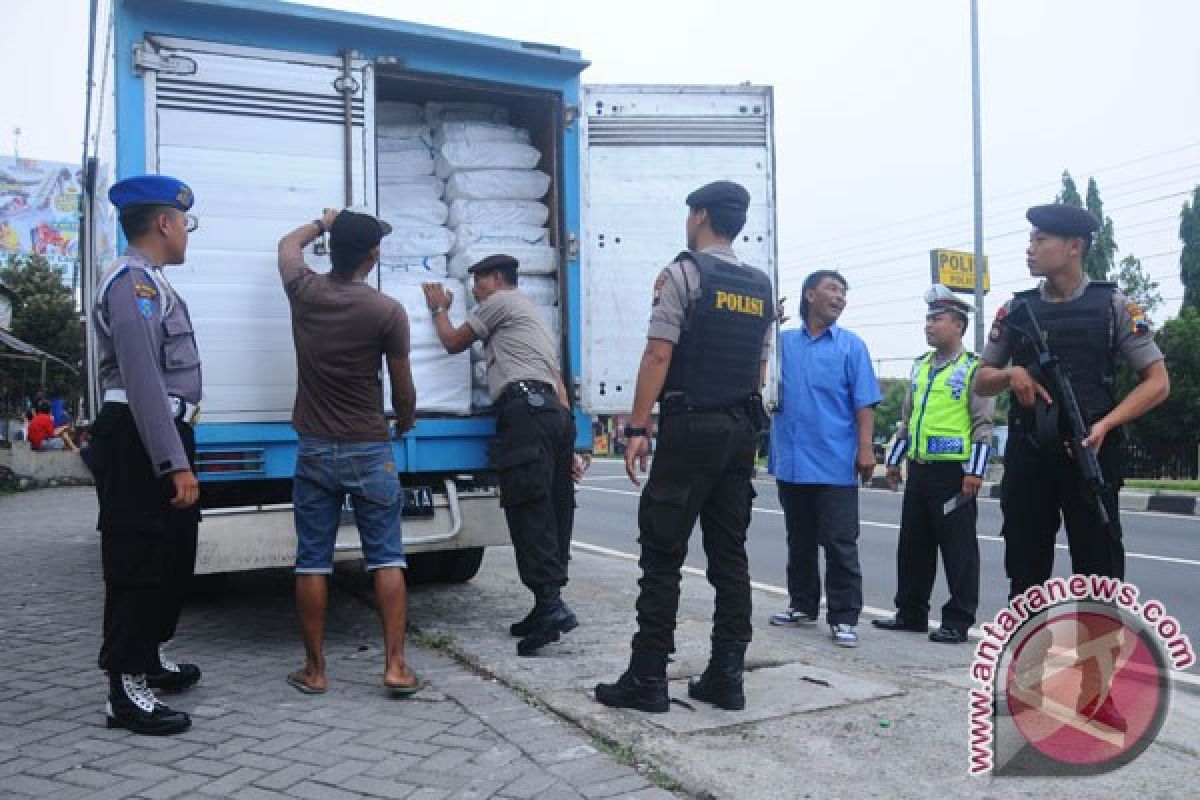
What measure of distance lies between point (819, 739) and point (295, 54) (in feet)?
12.4

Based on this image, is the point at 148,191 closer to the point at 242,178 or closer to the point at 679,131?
the point at 242,178

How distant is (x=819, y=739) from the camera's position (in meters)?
3.27

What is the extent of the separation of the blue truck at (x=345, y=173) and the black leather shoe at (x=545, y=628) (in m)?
0.61

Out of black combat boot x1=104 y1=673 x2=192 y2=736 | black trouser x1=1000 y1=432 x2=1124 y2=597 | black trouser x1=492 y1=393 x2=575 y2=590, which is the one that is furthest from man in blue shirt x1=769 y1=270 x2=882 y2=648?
black combat boot x1=104 y1=673 x2=192 y2=736

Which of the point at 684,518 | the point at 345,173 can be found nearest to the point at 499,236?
the point at 345,173

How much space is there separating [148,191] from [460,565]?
333 cm

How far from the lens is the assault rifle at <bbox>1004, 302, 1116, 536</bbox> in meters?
3.35

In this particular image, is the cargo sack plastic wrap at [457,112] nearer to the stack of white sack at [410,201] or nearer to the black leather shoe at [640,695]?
the stack of white sack at [410,201]

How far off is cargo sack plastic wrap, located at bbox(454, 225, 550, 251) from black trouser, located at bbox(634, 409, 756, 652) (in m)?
2.06

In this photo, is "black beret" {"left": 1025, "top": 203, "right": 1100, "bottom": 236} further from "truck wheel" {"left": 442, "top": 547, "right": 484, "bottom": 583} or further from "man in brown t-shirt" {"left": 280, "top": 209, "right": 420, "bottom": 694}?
"truck wheel" {"left": 442, "top": 547, "right": 484, "bottom": 583}

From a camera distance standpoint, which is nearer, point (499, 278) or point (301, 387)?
point (301, 387)

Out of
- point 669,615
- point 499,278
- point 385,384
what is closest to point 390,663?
point 669,615

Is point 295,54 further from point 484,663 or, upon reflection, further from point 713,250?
point 484,663

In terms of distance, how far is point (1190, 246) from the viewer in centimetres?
4206
